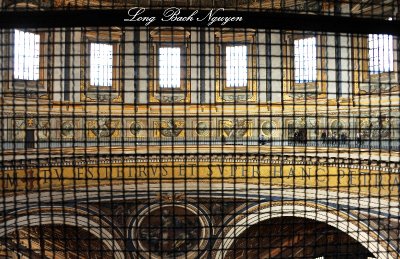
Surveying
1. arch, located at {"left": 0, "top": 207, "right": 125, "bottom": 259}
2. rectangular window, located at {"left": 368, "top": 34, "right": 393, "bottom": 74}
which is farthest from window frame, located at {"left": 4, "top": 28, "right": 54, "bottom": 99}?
rectangular window, located at {"left": 368, "top": 34, "right": 393, "bottom": 74}

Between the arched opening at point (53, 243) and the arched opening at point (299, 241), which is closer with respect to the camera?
the arched opening at point (53, 243)

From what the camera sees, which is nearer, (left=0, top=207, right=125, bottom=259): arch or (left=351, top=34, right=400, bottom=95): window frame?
(left=0, top=207, right=125, bottom=259): arch

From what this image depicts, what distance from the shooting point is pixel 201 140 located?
28.1ft

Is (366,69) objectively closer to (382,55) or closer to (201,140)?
(382,55)

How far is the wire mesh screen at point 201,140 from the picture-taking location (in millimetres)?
2304

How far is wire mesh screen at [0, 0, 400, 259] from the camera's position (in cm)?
230

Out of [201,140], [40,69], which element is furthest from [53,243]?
[40,69]

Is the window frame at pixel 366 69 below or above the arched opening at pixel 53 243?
above

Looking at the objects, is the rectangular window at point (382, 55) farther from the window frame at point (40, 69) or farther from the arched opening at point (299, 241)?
the window frame at point (40, 69)

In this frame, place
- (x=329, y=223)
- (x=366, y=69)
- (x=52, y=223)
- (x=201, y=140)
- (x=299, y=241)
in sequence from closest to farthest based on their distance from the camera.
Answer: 1. (x=52, y=223)
2. (x=201, y=140)
3. (x=329, y=223)
4. (x=299, y=241)
5. (x=366, y=69)

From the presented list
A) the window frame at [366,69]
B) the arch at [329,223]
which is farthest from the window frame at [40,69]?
the window frame at [366,69]

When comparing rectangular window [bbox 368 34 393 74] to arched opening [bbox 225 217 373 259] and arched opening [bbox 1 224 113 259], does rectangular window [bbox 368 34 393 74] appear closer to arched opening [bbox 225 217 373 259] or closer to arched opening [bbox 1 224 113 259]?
arched opening [bbox 225 217 373 259]

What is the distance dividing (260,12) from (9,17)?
1.03 m

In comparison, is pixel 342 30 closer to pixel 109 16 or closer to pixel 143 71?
pixel 109 16
